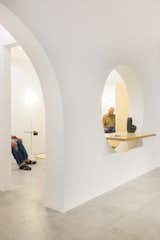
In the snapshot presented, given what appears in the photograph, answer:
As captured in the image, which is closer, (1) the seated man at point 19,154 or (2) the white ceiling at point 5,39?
(2) the white ceiling at point 5,39

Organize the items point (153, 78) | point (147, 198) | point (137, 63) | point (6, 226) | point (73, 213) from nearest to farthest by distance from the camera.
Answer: point (6, 226) < point (73, 213) < point (147, 198) < point (137, 63) < point (153, 78)

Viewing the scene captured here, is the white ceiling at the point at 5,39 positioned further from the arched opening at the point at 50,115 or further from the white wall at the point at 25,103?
the white wall at the point at 25,103

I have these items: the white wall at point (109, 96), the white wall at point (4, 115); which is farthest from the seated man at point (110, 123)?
the white wall at point (4, 115)

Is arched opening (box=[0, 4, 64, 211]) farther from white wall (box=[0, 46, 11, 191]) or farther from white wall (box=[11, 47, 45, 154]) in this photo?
white wall (box=[11, 47, 45, 154])

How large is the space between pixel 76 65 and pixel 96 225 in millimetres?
1866

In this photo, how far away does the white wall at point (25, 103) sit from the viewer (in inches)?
233

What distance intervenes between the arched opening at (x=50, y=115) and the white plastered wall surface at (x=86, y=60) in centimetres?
5

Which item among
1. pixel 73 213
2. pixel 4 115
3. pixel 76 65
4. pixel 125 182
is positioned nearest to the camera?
pixel 73 213

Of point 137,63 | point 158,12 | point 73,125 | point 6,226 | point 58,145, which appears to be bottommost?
point 6,226

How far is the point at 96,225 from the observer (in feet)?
8.13

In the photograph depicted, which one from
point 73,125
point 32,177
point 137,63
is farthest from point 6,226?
point 137,63

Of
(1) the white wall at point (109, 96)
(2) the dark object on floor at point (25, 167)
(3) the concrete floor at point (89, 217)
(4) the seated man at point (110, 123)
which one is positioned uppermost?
(1) the white wall at point (109, 96)

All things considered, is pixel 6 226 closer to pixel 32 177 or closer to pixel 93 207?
pixel 93 207

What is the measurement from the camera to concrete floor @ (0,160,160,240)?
2299mm
